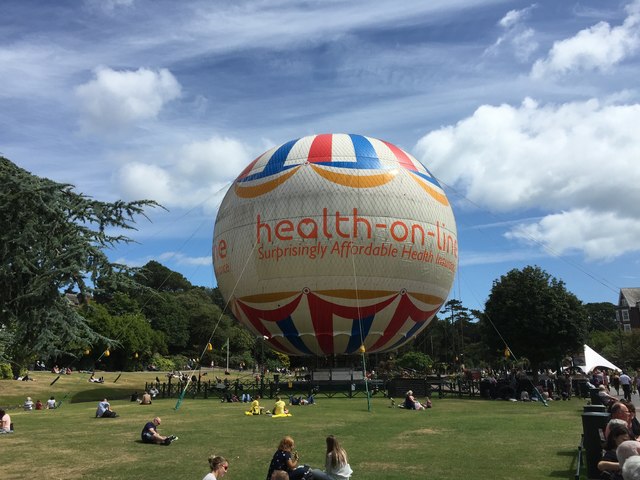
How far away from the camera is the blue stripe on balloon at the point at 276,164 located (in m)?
28.6

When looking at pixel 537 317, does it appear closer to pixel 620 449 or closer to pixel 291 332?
pixel 291 332

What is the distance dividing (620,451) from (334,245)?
20.7 meters

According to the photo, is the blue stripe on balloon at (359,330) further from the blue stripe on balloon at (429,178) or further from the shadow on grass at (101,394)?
the shadow on grass at (101,394)

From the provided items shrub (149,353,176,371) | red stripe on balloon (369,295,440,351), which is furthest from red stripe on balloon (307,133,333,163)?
shrub (149,353,176,371)

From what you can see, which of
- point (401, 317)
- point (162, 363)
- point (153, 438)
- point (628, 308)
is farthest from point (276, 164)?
point (628, 308)

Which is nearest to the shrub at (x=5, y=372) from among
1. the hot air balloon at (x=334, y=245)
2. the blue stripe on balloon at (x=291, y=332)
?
the hot air balloon at (x=334, y=245)

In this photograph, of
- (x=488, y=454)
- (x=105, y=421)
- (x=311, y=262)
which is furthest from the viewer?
(x=311, y=262)

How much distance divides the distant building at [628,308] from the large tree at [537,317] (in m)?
53.7

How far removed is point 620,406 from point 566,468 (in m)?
2.11

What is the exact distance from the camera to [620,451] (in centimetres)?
660

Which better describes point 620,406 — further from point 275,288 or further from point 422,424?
point 275,288

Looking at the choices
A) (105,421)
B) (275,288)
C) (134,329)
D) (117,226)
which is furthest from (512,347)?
(134,329)

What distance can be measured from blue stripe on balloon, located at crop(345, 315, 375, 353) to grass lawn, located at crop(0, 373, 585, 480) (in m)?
5.78

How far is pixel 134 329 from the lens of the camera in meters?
60.5
